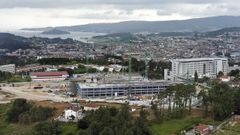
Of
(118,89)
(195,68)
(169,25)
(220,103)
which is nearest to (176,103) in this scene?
(220,103)

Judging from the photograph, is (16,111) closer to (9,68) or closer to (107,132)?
(107,132)

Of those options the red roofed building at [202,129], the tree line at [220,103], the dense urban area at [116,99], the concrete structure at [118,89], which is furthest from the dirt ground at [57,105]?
the red roofed building at [202,129]

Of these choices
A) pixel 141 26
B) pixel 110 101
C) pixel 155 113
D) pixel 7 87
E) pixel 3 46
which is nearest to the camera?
pixel 155 113

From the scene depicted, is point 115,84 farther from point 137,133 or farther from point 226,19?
point 226,19

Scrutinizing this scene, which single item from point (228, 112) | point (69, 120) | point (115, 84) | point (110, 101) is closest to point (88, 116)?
point (69, 120)

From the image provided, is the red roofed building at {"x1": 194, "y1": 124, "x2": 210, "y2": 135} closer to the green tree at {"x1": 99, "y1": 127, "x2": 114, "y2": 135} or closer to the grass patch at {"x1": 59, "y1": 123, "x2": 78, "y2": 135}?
the green tree at {"x1": 99, "y1": 127, "x2": 114, "y2": 135}

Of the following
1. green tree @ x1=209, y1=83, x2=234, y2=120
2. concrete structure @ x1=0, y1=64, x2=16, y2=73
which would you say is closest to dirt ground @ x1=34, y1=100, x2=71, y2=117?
green tree @ x1=209, y1=83, x2=234, y2=120
